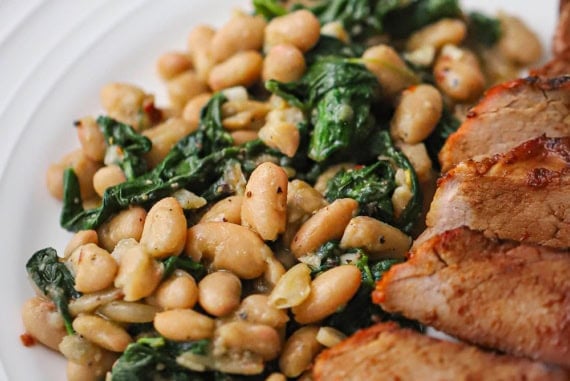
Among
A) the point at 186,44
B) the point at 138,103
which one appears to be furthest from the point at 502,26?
the point at 138,103

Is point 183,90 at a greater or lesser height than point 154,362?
greater

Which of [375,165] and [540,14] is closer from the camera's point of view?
[375,165]

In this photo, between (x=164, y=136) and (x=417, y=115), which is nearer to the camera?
(x=417, y=115)

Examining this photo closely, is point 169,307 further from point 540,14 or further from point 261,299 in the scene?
point 540,14

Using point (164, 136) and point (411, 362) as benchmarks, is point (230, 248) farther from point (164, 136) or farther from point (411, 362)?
point (164, 136)

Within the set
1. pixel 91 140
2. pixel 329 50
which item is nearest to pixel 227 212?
pixel 91 140

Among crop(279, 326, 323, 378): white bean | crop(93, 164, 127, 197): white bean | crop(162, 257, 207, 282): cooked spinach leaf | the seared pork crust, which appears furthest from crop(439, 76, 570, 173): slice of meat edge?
crop(93, 164, 127, 197): white bean
